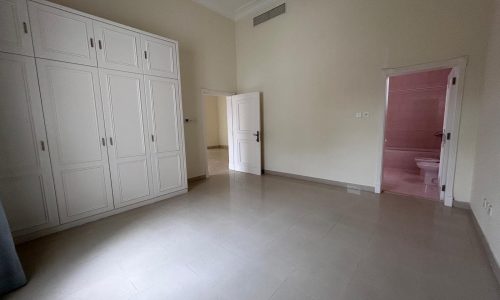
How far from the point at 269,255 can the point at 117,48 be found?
3266 millimetres

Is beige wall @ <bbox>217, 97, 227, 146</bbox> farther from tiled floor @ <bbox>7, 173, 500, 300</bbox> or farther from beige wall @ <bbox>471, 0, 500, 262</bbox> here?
beige wall @ <bbox>471, 0, 500, 262</bbox>

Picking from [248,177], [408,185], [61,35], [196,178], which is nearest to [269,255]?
[248,177]

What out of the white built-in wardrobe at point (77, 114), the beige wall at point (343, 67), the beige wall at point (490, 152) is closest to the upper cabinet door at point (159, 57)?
the white built-in wardrobe at point (77, 114)

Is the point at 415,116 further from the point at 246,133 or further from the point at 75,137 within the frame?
the point at 75,137

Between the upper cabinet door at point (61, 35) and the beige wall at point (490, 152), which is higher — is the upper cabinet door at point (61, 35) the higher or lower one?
the higher one

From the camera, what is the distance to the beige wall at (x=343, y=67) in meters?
2.80

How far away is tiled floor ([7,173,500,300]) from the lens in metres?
1.59


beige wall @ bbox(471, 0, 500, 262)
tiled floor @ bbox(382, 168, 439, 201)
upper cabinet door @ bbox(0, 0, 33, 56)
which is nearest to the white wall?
tiled floor @ bbox(382, 168, 439, 201)

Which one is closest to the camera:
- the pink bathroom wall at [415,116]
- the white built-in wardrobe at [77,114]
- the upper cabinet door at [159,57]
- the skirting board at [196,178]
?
the white built-in wardrobe at [77,114]

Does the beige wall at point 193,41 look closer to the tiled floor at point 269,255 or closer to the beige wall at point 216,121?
the tiled floor at point 269,255

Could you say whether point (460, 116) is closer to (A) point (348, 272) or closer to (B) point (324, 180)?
(B) point (324, 180)

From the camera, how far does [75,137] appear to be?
2557 millimetres

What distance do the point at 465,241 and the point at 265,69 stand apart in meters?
4.34

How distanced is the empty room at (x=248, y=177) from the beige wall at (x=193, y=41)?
0.03 m
